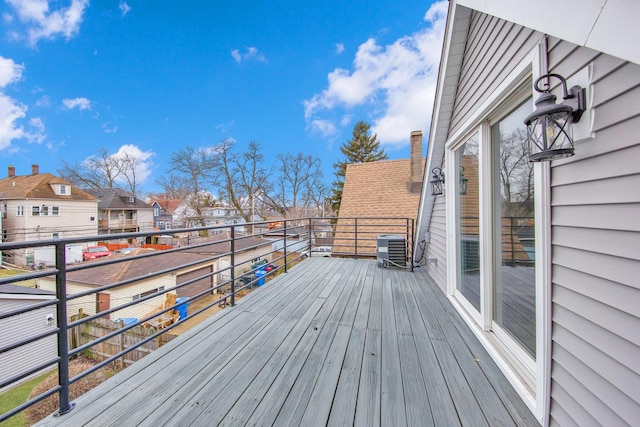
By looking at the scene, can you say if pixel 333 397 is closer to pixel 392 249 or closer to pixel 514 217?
pixel 514 217

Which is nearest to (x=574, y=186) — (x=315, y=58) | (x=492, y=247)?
(x=492, y=247)

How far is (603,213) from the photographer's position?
93 cm

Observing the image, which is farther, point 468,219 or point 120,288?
point 120,288

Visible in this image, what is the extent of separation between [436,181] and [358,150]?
18.1 metres

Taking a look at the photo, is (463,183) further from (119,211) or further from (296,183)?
(119,211)

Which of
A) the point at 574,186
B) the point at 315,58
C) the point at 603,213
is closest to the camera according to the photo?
the point at 603,213

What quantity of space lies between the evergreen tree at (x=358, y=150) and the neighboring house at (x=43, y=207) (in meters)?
17.4

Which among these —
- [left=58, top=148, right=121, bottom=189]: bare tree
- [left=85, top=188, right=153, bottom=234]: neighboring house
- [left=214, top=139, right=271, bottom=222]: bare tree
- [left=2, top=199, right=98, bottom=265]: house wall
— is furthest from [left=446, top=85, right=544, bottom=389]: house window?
[left=58, top=148, right=121, bottom=189]: bare tree

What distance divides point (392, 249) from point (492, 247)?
8.25 feet

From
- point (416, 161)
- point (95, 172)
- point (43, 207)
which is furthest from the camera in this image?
point (95, 172)

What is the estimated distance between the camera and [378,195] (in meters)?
8.20

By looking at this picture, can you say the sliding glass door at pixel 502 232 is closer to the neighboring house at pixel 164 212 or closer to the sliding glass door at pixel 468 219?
the sliding glass door at pixel 468 219

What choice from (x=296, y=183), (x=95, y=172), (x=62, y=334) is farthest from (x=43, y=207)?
(x=62, y=334)

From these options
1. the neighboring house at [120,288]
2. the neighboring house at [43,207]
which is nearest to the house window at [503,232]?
the neighboring house at [120,288]
